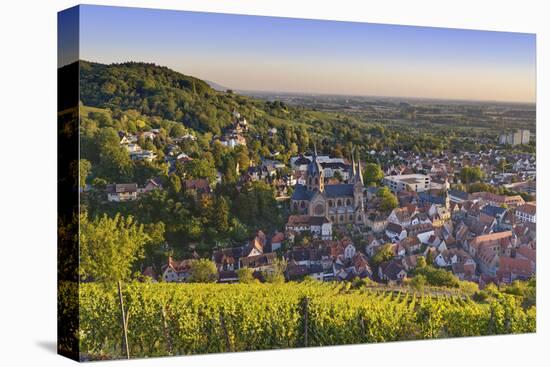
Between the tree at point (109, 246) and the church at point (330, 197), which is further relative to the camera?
the church at point (330, 197)

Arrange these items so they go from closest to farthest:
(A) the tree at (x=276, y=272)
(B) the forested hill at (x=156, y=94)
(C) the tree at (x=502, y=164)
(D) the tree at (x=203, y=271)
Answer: (B) the forested hill at (x=156, y=94) → (D) the tree at (x=203, y=271) → (A) the tree at (x=276, y=272) → (C) the tree at (x=502, y=164)

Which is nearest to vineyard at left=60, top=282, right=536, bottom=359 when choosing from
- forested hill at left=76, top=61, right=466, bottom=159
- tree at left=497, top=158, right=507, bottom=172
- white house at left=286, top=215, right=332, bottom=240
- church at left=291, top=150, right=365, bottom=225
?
white house at left=286, top=215, right=332, bottom=240

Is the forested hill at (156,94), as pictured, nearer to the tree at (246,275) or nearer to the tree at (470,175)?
the tree at (246,275)

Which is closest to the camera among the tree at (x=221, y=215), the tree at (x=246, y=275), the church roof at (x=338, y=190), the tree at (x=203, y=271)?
the tree at (x=203, y=271)

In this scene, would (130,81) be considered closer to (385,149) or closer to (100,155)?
(100,155)

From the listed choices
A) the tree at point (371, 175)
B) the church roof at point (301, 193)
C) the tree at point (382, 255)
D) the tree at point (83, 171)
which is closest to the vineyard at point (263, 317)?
the tree at point (382, 255)

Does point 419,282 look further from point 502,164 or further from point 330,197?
point 502,164

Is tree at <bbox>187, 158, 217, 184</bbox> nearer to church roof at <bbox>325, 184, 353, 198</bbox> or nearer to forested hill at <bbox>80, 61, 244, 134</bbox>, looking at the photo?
forested hill at <bbox>80, 61, 244, 134</bbox>

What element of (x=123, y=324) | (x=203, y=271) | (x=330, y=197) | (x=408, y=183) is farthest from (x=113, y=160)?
(x=408, y=183)
